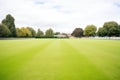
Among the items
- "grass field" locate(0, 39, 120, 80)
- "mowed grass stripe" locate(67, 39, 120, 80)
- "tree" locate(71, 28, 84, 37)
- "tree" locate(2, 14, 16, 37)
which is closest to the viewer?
"grass field" locate(0, 39, 120, 80)

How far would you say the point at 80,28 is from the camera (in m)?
144

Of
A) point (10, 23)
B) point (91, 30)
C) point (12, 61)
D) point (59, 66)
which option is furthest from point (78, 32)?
point (59, 66)

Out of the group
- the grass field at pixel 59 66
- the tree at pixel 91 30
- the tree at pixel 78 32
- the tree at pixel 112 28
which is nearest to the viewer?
the grass field at pixel 59 66

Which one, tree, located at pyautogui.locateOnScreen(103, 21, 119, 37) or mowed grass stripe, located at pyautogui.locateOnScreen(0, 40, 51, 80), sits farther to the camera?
tree, located at pyautogui.locateOnScreen(103, 21, 119, 37)

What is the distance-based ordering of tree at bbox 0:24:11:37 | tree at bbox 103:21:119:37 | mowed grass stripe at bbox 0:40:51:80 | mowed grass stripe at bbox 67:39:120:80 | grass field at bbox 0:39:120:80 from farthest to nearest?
tree at bbox 103:21:119:37 → tree at bbox 0:24:11:37 → mowed grass stripe at bbox 67:39:120:80 → mowed grass stripe at bbox 0:40:51:80 → grass field at bbox 0:39:120:80

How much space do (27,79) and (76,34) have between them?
141381 millimetres

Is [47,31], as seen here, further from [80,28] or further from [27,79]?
[27,79]

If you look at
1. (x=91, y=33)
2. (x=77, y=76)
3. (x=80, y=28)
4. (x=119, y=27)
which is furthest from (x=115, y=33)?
(x=77, y=76)

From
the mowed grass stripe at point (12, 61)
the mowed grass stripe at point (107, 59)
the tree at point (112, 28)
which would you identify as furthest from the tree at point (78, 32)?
the mowed grass stripe at point (12, 61)

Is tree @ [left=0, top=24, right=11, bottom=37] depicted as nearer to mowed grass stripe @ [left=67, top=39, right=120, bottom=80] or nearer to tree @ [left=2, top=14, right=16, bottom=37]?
tree @ [left=2, top=14, right=16, bottom=37]

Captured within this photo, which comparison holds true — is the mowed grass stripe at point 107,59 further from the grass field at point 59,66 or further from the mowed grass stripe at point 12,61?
the mowed grass stripe at point 12,61

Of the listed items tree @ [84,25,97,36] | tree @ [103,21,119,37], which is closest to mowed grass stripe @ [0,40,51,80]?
tree @ [103,21,119,37]

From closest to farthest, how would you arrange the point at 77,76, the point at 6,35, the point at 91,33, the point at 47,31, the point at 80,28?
the point at 77,76 → the point at 6,35 → the point at 91,33 → the point at 80,28 → the point at 47,31

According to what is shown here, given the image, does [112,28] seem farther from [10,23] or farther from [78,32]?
[10,23]
